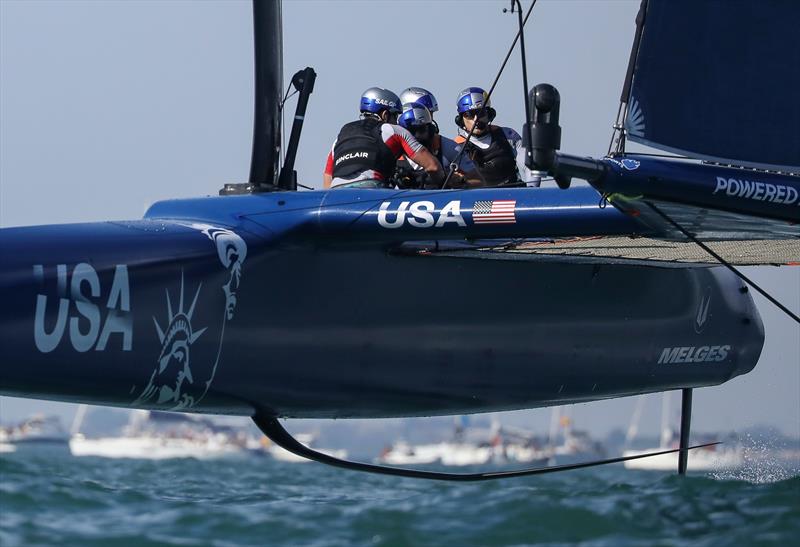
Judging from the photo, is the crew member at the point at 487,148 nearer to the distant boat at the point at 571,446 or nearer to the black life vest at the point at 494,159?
the black life vest at the point at 494,159

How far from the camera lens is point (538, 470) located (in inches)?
212

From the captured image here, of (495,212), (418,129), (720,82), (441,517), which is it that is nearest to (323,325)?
(495,212)

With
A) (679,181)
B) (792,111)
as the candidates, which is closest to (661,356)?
(792,111)

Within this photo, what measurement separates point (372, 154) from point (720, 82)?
1451 mm

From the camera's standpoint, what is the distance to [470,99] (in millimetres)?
6074

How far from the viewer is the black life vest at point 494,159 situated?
601 centimetres

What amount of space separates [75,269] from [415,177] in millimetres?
1751

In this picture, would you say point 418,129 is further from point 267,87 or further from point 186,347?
point 186,347

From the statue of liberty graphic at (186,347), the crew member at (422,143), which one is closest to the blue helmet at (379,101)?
the crew member at (422,143)

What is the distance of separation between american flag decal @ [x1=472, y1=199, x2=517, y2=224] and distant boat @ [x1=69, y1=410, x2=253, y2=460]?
32029mm

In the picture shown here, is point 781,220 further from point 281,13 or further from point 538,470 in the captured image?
point 281,13

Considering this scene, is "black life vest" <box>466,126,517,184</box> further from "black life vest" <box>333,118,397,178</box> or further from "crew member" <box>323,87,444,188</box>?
"black life vest" <box>333,118,397,178</box>

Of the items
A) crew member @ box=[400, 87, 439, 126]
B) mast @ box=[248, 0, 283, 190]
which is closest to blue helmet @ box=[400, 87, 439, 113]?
crew member @ box=[400, 87, 439, 126]

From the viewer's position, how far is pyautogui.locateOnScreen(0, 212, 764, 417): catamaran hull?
4273 mm
